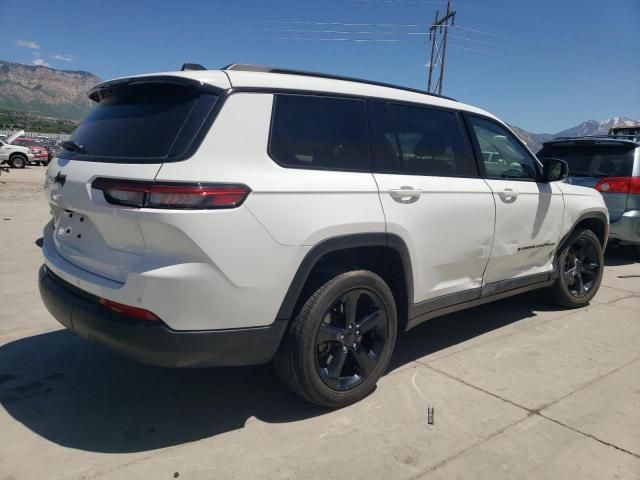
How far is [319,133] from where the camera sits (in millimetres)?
2896

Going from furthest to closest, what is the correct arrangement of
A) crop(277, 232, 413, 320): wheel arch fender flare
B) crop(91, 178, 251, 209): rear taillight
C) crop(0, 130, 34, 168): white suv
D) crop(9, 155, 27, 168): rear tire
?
crop(9, 155, 27, 168): rear tire < crop(0, 130, 34, 168): white suv < crop(277, 232, 413, 320): wheel arch fender flare < crop(91, 178, 251, 209): rear taillight

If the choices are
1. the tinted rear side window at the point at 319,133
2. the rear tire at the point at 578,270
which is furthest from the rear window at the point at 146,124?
the rear tire at the point at 578,270

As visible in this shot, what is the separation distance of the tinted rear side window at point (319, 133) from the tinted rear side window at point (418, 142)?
0.13m

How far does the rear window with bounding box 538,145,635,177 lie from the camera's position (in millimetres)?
6977

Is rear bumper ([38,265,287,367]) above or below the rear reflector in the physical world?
below

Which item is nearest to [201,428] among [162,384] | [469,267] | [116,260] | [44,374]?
[162,384]

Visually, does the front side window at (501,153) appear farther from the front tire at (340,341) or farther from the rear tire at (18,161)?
the rear tire at (18,161)

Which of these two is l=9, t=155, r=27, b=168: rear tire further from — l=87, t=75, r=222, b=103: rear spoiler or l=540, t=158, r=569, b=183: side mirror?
l=540, t=158, r=569, b=183: side mirror

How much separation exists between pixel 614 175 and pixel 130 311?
693cm

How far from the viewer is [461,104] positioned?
397cm

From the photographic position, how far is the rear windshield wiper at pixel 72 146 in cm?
290

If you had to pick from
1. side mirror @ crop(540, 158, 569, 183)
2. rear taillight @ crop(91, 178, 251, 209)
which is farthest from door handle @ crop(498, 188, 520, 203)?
rear taillight @ crop(91, 178, 251, 209)

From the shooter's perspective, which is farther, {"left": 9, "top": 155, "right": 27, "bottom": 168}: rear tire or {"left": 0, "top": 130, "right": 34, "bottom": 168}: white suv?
{"left": 9, "top": 155, "right": 27, "bottom": 168}: rear tire

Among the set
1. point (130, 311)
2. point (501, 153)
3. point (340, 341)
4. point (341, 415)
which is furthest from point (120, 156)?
point (501, 153)
